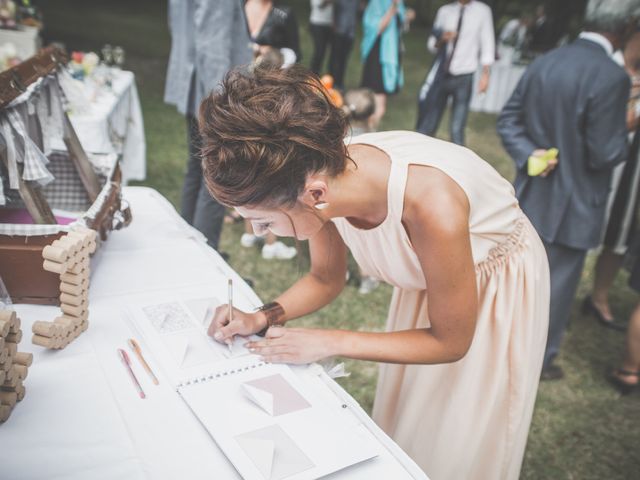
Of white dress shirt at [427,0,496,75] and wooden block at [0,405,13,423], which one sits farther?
white dress shirt at [427,0,496,75]

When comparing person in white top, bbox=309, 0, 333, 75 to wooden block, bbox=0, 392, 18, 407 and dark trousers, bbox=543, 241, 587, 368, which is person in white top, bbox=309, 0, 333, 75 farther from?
wooden block, bbox=0, 392, 18, 407

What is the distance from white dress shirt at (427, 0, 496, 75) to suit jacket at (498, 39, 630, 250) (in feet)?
9.19

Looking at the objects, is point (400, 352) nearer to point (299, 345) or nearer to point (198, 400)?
point (299, 345)

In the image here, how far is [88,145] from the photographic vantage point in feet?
9.20

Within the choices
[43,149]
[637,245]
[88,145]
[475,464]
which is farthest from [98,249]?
[637,245]

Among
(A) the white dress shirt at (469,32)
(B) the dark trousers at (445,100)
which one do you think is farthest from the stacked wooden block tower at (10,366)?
(A) the white dress shirt at (469,32)

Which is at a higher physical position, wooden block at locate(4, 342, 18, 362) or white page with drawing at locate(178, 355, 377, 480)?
wooden block at locate(4, 342, 18, 362)

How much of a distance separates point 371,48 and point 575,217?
11.2ft

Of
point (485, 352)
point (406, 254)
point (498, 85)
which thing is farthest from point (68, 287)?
point (498, 85)

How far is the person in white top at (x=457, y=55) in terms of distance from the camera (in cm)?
477

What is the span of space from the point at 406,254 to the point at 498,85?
7.25 m

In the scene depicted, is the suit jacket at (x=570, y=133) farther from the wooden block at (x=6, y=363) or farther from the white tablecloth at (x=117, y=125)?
the wooden block at (x=6, y=363)

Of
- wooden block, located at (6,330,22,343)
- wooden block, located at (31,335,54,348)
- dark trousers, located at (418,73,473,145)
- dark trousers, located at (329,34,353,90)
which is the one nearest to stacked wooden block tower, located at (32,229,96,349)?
wooden block, located at (31,335,54,348)

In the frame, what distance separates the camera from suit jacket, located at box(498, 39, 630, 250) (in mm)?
1942
